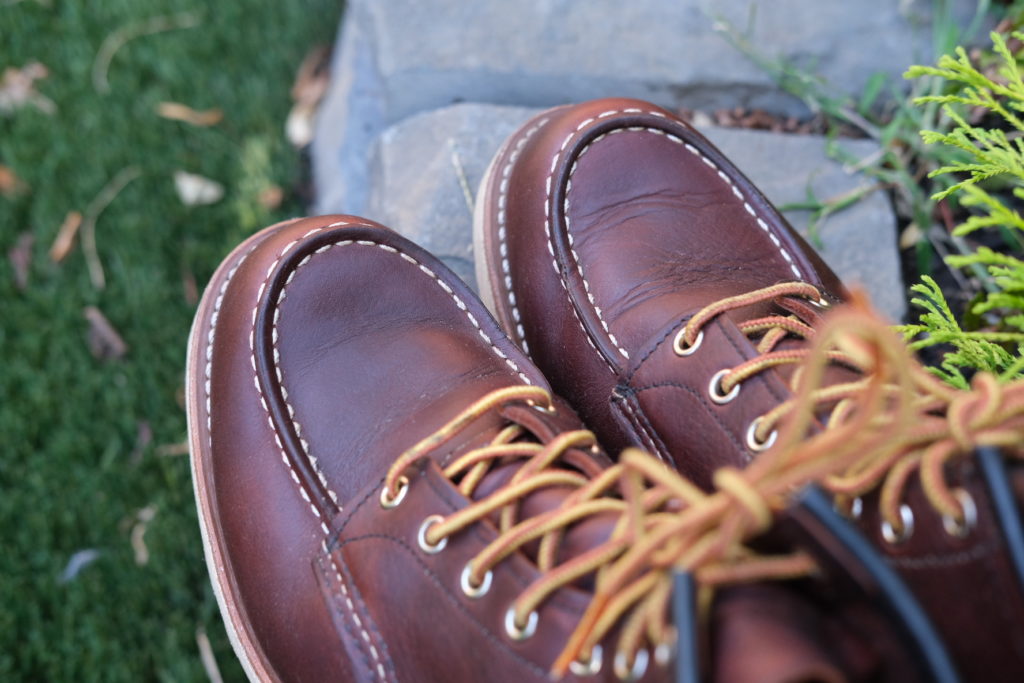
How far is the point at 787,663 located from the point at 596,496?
391 mm

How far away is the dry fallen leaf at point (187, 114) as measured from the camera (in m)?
2.25

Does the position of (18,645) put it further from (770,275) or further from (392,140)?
(770,275)

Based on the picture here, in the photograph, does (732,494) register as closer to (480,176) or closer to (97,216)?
(480,176)

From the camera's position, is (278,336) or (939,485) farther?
(278,336)

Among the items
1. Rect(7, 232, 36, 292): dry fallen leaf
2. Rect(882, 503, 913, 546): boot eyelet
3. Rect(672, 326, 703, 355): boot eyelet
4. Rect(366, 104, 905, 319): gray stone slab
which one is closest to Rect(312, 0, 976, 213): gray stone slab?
Rect(366, 104, 905, 319): gray stone slab

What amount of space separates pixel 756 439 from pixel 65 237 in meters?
1.72

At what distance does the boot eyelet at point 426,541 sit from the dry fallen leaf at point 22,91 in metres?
1.74

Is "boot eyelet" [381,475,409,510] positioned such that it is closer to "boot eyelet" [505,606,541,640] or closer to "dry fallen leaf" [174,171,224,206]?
"boot eyelet" [505,606,541,640]

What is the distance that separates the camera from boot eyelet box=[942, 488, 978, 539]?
855mm

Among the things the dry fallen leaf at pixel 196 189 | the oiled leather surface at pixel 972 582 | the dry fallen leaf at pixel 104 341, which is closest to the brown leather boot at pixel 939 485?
the oiled leather surface at pixel 972 582

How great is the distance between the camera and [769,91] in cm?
208

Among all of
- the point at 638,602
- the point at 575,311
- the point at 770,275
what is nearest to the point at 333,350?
the point at 575,311

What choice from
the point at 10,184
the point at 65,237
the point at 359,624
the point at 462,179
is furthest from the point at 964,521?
the point at 10,184

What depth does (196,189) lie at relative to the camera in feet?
7.06
